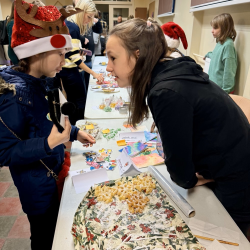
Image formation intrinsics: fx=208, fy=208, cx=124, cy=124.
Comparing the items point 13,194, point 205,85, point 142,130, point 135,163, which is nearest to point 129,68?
point 205,85

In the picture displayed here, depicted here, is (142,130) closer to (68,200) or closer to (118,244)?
(68,200)

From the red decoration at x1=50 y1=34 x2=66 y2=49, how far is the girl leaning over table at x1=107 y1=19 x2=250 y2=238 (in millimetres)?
299

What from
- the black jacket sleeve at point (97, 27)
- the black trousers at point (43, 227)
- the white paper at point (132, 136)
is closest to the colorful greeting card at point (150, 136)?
the white paper at point (132, 136)

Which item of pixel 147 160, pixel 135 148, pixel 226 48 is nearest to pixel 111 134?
pixel 135 148

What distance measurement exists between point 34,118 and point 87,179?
1.30 ft

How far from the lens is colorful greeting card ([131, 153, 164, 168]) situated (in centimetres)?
120

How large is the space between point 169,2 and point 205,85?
16.6ft

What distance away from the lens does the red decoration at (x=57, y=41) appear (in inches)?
39.9

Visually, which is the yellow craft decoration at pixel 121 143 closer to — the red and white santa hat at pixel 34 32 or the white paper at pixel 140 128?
the white paper at pixel 140 128

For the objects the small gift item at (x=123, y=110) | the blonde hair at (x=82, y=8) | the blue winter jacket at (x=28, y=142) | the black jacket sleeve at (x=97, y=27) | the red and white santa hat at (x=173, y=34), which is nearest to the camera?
the blue winter jacket at (x=28, y=142)

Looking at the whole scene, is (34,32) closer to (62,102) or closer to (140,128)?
(62,102)

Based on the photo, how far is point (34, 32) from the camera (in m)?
0.99

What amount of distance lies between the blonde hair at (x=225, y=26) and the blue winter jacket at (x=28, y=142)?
2418mm

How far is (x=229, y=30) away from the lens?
256 centimetres
